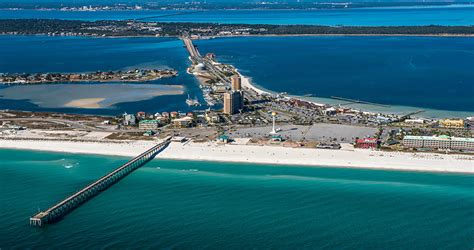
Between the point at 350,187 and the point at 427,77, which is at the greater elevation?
the point at 427,77

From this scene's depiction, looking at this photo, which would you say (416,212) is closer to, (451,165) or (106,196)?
(451,165)

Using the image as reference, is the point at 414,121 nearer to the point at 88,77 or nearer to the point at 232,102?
the point at 232,102

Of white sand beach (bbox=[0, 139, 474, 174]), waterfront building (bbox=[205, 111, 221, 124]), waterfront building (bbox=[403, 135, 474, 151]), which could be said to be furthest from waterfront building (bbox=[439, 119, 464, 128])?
waterfront building (bbox=[205, 111, 221, 124])

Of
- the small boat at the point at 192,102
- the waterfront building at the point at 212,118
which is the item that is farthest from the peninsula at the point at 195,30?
the waterfront building at the point at 212,118

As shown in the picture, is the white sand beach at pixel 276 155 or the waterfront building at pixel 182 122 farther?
the waterfront building at pixel 182 122

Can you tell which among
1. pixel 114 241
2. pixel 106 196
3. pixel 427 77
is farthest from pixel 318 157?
pixel 427 77

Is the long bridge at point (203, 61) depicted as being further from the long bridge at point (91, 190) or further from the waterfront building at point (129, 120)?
the long bridge at point (91, 190)

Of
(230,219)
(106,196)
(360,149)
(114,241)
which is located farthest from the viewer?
(360,149)
